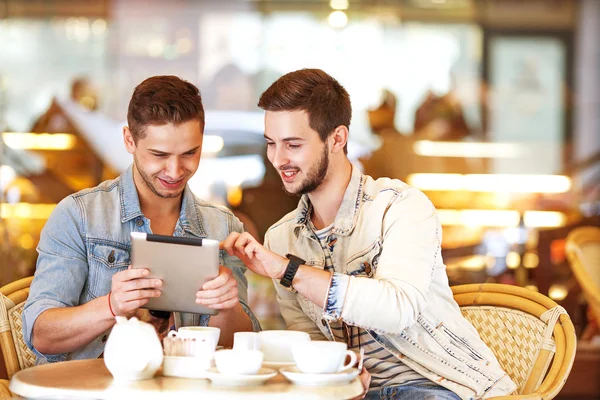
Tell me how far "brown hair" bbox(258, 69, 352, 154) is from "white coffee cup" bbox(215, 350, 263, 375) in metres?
0.81

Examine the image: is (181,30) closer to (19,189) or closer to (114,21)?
(114,21)

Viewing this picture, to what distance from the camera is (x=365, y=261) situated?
86.7 inches

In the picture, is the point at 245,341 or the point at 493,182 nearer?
the point at 245,341

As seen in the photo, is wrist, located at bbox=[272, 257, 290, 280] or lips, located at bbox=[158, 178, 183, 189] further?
lips, located at bbox=[158, 178, 183, 189]

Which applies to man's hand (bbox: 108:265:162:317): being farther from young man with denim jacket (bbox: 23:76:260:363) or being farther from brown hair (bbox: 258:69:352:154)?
brown hair (bbox: 258:69:352:154)

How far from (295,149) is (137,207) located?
0.43 meters

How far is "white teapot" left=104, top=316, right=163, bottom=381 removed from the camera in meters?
1.59

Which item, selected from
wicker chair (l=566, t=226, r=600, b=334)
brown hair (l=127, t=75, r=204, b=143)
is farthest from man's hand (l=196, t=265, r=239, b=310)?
wicker chair (l=566, t=226, r=600, b=334)

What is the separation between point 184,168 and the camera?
2.24 meters

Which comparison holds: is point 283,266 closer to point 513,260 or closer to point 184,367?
point 184,367

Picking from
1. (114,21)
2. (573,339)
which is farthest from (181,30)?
(573,339)

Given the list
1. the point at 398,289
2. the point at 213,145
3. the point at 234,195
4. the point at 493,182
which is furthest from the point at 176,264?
the point at 493,182

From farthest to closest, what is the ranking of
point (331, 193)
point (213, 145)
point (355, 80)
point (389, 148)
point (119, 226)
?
point (355, 80)
point (389, 148)
point (213, 145)
point (331, 193)
point (119, 226)

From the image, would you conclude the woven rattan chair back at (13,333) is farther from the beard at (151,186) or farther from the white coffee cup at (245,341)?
the white coffee cup at (245,341)
